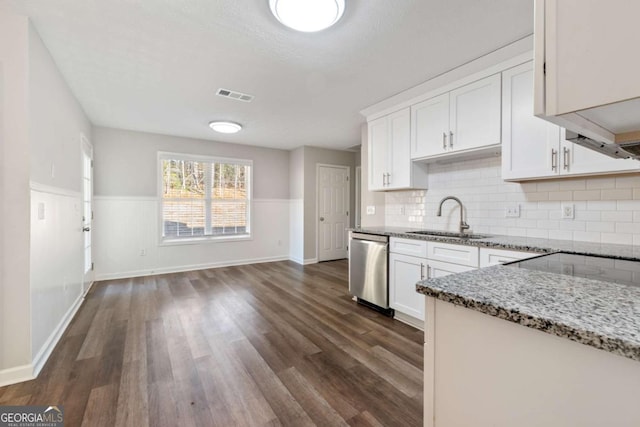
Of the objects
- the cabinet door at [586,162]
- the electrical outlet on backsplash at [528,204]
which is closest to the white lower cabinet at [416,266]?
the electrical outlet on backsplash at [528,204]

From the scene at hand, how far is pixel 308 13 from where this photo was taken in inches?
68.7

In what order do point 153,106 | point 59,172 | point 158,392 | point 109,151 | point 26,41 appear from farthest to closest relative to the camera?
1. point 109,151
2. point 153,106
3. point 59,172
4. point 26,41
5. point 158,392

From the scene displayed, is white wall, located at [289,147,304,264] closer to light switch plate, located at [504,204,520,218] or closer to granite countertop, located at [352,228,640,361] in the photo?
light switch plate, located at [504,204,520,218]

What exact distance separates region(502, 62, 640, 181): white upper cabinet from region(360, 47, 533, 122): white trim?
7 centimetres

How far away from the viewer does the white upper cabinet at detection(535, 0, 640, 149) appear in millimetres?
546

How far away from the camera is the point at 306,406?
1668mm

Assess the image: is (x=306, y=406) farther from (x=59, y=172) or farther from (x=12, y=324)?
(x=59, y=172)

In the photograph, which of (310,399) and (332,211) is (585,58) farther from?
(332,211)

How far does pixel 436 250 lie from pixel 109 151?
16.3 ft

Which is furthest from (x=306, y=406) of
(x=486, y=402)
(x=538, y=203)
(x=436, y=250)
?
(x=538, y=203)

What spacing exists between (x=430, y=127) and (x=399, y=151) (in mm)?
436

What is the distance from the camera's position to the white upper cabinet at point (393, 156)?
3.16 m

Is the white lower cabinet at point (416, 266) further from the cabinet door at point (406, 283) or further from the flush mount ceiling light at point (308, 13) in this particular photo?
the flush mount ceiling light at point (308, 13)

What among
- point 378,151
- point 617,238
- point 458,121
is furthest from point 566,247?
point 378,151
